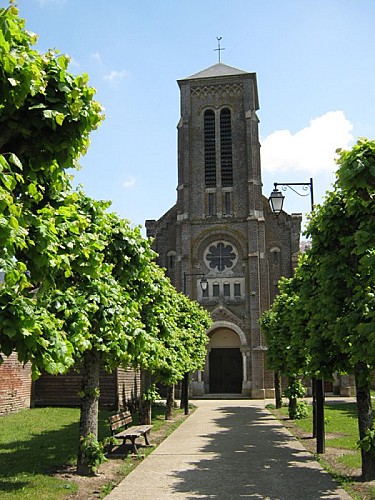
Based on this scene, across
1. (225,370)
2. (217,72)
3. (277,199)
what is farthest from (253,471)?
(217,72)

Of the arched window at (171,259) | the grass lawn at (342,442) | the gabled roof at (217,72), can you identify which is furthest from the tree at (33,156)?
the gabled roof at (217,72)

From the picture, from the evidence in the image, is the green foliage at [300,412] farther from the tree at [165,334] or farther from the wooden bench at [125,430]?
the wooden bench at [125,430]

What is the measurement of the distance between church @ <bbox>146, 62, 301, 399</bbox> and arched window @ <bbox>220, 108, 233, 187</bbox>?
2.9 inches

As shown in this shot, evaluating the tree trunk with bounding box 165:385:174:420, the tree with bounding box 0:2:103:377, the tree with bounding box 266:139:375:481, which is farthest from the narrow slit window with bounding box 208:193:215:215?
the tree with bounding box 0:2:103:377

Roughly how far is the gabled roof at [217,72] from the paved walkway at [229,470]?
29811 millimetres

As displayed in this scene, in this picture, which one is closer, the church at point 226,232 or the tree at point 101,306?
the tree at point 101,306

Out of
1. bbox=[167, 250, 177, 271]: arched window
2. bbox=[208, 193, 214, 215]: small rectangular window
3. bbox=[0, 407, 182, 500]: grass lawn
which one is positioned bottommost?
bbox=[0, 407, 182, 500]: grass lawn

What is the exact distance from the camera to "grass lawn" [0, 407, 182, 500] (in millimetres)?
8961

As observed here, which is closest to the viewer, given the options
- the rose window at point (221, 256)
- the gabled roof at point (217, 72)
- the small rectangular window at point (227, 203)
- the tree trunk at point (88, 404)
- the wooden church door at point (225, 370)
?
the tree trunk at point (88, 404)

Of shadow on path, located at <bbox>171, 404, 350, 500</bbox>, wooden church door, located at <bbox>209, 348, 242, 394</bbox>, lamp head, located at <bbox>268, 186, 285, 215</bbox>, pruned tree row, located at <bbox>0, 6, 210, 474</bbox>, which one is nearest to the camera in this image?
pruned tree row, located at <bbox>0, 6, 210, 474</bbox>

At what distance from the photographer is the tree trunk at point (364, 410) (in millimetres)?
9555

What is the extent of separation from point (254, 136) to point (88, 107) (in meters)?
35.6

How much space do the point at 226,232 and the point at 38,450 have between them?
2693 centimetres

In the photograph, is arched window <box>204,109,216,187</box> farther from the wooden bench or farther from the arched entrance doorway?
the wooden bench
